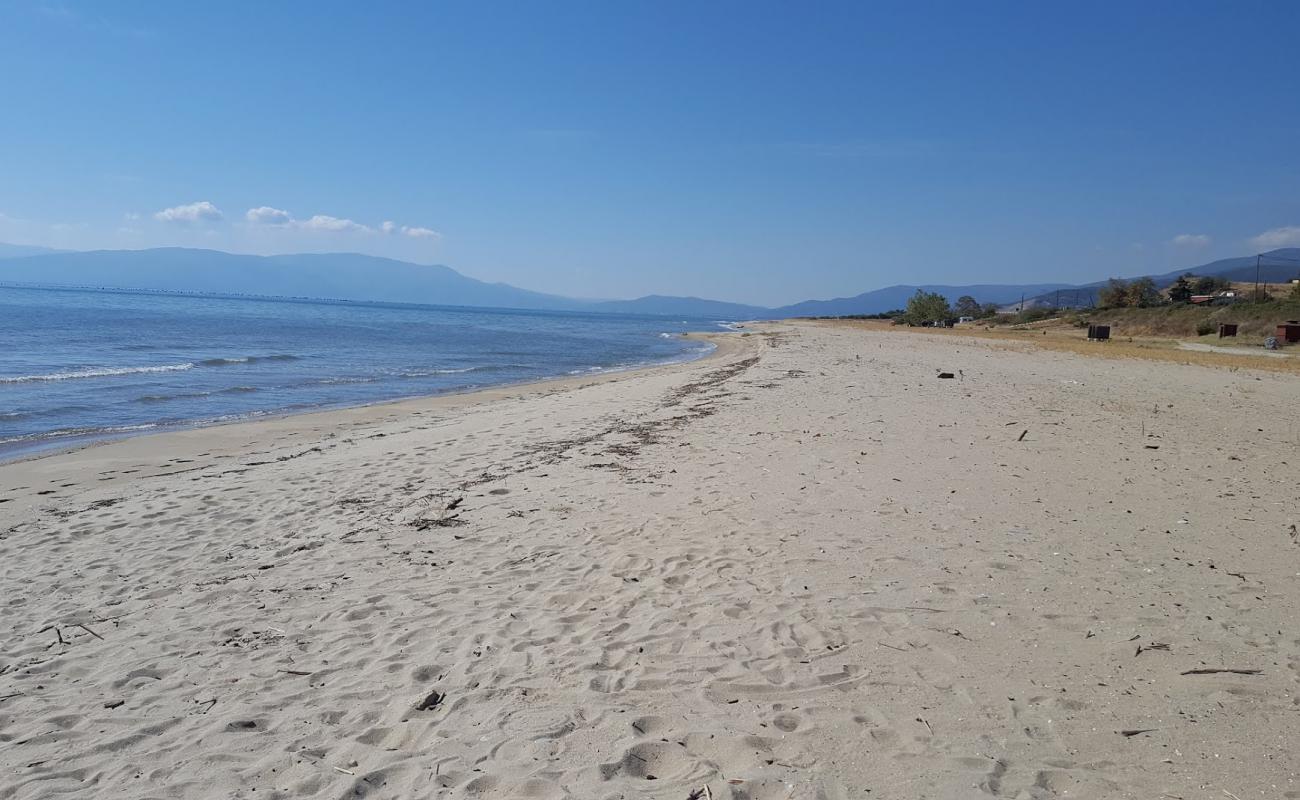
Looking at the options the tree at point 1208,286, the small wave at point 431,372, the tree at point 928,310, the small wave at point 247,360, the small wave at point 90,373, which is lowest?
the small wave at point 431,372

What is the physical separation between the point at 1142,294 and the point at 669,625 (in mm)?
73085

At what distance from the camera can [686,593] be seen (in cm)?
464

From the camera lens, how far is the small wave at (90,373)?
18.6 metres

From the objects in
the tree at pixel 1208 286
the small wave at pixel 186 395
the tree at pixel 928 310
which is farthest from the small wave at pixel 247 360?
the tree at pixel 1208 286

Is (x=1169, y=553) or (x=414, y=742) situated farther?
(x=1169, y=553)

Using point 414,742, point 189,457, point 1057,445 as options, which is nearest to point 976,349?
point 1057,445

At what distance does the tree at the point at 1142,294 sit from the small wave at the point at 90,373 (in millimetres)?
68553

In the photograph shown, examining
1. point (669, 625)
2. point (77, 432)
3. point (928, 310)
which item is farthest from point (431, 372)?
point (928, 310)

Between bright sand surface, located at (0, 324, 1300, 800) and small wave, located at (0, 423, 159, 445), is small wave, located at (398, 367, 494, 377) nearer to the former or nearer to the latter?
small wave, located at (0, 423, 159, 445)

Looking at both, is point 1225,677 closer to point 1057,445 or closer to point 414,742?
point 414,742

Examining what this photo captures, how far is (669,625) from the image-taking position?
4184 millimetres

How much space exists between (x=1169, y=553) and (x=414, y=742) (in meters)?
5.42

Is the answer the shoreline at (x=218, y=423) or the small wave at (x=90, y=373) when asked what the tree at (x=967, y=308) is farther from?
the small wave at (x=90, y=373)

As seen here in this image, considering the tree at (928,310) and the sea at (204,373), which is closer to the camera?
the sea at (204,373)
